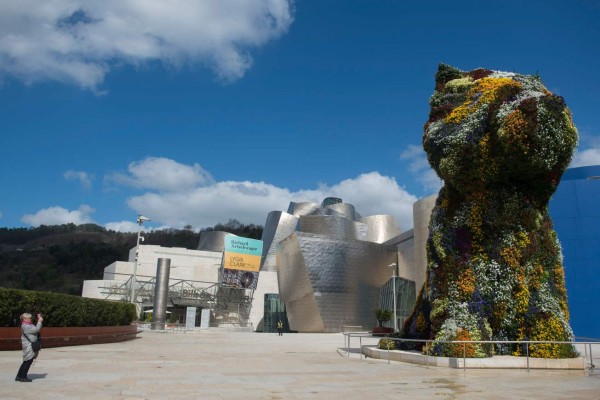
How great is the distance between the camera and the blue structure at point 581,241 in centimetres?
A: 2884

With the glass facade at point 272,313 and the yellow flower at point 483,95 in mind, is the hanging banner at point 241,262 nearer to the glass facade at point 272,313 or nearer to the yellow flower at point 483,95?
the glass facade at point 272,313

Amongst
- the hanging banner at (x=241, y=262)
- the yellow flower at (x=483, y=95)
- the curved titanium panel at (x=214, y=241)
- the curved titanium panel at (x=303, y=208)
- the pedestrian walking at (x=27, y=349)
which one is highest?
the curved titanium panel at (x=303, y=208)

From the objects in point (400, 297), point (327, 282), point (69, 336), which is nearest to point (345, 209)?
point (327, 282)

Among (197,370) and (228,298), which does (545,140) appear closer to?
(197,370)

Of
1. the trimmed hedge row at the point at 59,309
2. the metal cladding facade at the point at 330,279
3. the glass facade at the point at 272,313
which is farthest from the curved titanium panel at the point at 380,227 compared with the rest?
the trimmed hedge row at the point at 59,309

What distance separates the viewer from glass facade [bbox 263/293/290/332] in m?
57.6

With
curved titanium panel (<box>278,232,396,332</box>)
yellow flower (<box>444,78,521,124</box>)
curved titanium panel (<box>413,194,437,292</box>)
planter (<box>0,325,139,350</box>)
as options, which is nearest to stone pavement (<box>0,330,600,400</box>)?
planter (<box>0,325,139,350</box>)

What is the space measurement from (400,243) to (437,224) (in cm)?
4192

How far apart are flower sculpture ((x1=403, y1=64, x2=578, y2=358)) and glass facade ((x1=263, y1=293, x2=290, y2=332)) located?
45728mm

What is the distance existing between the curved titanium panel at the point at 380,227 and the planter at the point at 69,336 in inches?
2063

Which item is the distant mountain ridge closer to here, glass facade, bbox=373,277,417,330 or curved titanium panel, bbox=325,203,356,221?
curved titanium panel, bbox=325,203,356,221

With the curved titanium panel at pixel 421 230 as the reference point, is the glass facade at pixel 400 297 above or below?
below

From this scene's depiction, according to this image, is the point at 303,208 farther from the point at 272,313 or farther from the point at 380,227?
A: the point at 272,313

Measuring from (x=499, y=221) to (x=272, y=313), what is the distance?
4776cm
